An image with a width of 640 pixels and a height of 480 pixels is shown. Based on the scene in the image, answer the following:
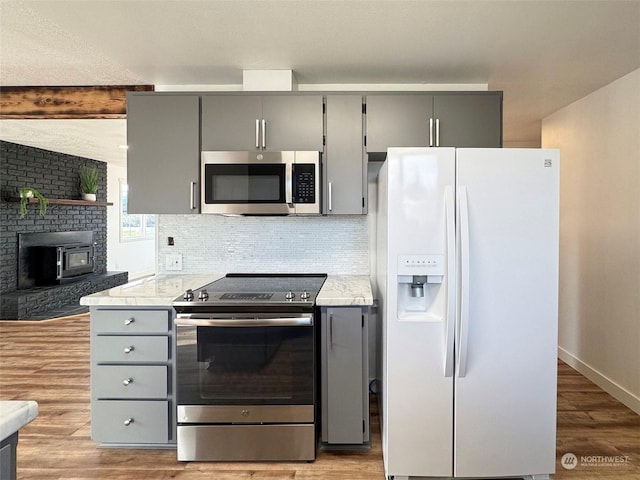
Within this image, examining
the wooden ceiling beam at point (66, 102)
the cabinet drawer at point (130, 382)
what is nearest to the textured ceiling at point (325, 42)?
the wooden ceiling beam at point (66, 102)

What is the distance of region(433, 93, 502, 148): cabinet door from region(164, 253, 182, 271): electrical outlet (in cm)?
201

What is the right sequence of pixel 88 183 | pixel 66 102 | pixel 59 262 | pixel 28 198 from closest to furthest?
pixel 66 102
pixel 28 198
pixel 59 262
pixel 88 183

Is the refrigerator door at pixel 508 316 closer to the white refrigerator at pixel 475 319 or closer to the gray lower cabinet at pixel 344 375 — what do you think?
the white refrigerator at pixel 475 319

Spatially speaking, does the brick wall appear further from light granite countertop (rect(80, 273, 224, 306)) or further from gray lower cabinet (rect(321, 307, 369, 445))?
gray lower cabinet (rect(321, 307, 369, 445))

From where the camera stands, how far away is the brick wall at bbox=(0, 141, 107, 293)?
594cm

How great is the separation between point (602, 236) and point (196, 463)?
11.1 ft

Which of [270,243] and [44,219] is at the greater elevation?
[44,219]

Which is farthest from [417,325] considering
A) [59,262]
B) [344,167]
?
[59,262]

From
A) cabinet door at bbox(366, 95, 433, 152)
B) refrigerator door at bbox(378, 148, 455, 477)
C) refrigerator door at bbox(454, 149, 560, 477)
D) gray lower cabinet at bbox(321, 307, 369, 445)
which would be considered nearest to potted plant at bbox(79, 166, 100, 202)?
cabinet door at bbox(366, 95, 433, 152)

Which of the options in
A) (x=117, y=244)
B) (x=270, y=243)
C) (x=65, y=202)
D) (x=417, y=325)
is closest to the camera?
Answer: (x=417, y=325)

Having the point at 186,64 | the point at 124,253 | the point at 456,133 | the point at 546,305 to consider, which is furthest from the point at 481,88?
the point at 124,253

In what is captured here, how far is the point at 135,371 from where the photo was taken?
251 cm

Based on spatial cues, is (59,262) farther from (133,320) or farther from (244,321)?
(244,321)

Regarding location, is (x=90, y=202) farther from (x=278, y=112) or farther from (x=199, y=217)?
(x=278, y=112)
